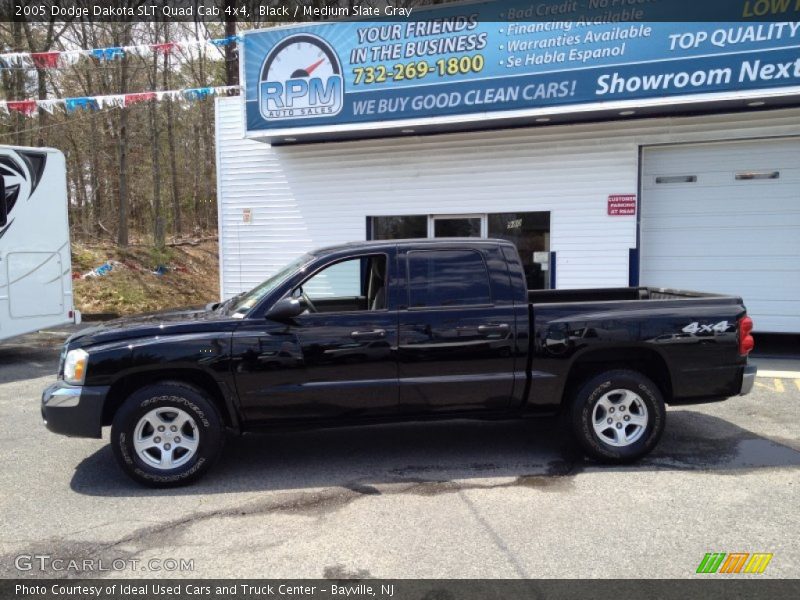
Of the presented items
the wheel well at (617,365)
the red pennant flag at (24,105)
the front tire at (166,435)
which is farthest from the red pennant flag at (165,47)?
the wheel well at (617,365)

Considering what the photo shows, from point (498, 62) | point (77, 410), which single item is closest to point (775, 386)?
point (498, 62)

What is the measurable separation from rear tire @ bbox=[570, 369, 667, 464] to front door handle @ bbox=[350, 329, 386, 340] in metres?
1.71

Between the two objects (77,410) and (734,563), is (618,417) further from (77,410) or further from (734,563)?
(77,410)

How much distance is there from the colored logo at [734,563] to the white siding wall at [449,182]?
7131 millimetres

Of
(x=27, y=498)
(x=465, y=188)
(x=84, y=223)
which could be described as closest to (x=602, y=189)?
(x=465, y=188)

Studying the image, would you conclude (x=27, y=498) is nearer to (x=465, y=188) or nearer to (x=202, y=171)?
(x=465, y=188)

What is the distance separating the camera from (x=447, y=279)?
4891 mm

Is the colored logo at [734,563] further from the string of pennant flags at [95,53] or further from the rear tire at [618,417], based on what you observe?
the string of pennant flags at [95,53]

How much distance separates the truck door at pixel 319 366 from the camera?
4.57 metres

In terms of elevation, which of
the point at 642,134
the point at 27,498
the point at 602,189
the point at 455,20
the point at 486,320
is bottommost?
the point at 27,498

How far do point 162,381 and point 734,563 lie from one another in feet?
13.1

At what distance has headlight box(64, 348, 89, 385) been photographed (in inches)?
175

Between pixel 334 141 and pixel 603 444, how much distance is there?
327 inches

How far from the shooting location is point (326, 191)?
38.1 feet
